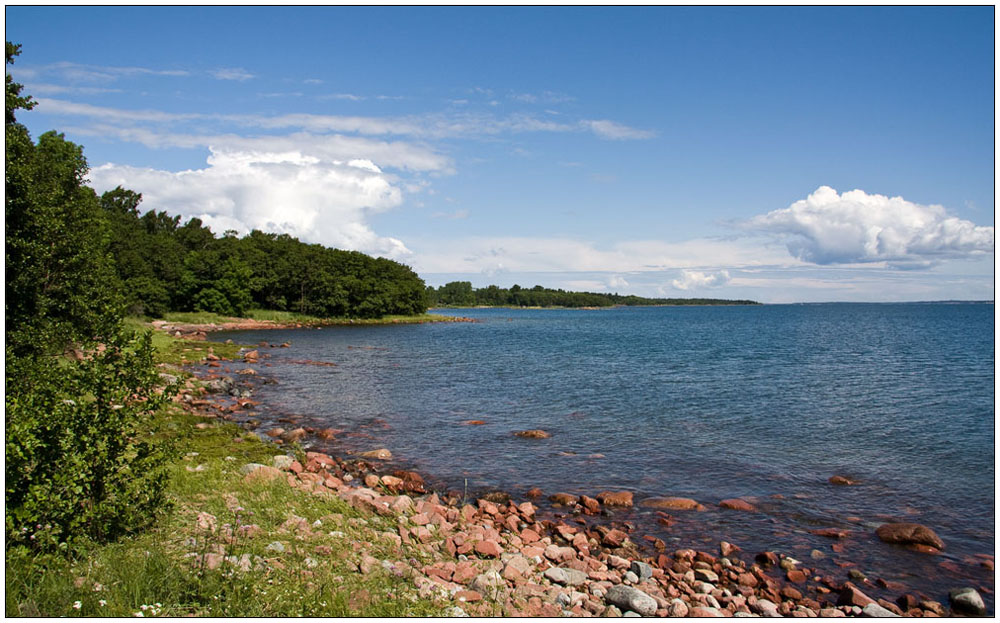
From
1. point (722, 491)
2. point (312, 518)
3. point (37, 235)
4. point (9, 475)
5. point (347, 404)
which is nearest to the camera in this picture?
point (9, 475)

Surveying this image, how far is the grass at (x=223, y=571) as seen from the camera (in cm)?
739

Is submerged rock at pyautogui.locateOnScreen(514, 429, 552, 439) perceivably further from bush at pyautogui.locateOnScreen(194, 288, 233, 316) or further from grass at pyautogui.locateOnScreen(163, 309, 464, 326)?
bush at pyautogui.locateOnScreen(194, 288, 233, 316)

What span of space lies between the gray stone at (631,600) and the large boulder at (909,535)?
8.07 metres

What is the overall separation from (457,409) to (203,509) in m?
19.6

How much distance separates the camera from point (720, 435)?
85.0 ft

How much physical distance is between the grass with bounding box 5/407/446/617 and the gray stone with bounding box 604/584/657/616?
347cm

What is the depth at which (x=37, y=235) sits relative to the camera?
16.8 metres

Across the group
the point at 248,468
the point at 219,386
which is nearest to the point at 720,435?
the point at 248,468

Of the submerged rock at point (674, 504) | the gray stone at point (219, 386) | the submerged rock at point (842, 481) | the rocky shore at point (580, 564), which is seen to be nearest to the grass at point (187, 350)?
the gray stone at point (219, 386)

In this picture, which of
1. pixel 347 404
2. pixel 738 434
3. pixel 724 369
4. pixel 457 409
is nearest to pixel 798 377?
pixel 724 369

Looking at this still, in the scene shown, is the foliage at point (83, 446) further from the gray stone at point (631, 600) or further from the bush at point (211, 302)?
the bush at point (211, 302)

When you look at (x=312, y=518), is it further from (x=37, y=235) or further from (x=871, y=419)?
(x=871, y=419)

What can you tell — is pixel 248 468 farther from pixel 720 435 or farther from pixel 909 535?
pixel 720 435

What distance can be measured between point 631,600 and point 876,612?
4753 millimetres
